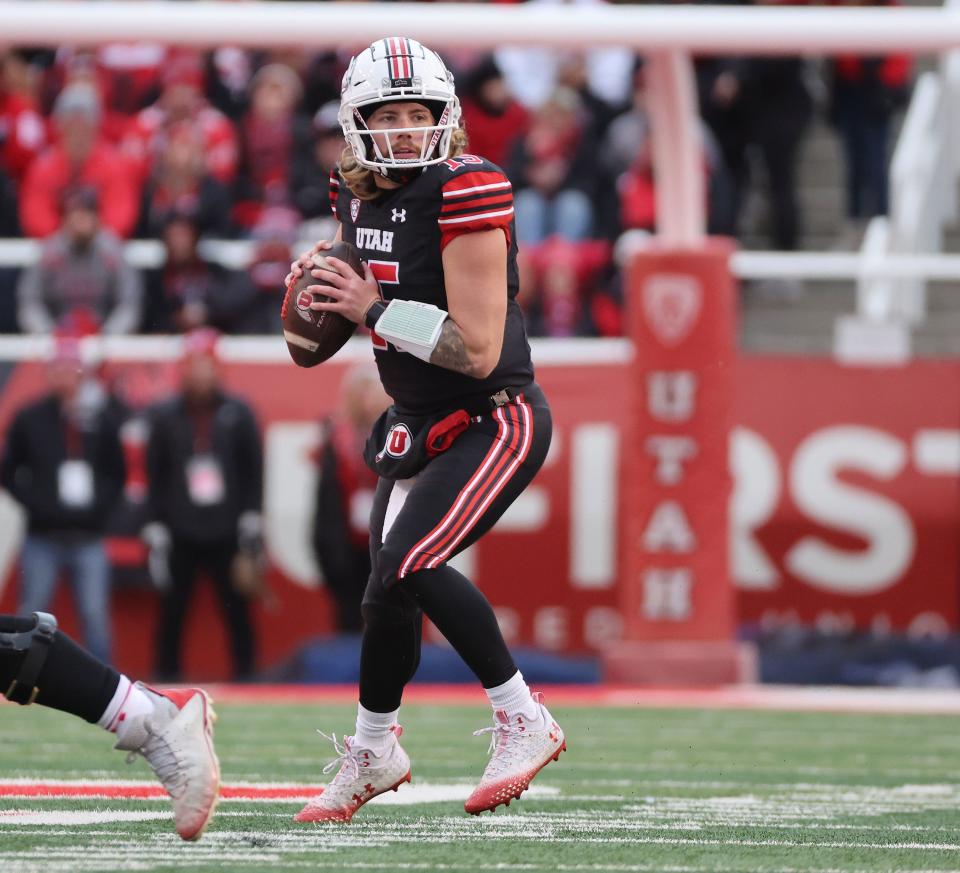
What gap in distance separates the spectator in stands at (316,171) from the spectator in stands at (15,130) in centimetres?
151

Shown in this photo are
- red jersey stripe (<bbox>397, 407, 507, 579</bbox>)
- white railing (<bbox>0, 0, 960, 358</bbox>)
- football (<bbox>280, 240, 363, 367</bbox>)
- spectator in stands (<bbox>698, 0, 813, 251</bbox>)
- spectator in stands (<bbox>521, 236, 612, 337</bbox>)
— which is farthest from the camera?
spectator in stands (<bbox>698, 0, 813, 251</bbox>)

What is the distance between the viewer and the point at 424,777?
5.57 meters

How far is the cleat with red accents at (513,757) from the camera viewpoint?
175 inches

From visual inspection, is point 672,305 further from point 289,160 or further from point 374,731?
point 374,731

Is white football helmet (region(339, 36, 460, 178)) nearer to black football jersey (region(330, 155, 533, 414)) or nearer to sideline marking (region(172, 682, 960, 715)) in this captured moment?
black football jersey (region(330, 155, 533, 414))

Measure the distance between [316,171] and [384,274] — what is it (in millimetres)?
6761

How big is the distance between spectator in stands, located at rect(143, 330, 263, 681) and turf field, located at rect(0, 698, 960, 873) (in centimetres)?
207

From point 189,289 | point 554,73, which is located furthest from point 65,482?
point 554,73

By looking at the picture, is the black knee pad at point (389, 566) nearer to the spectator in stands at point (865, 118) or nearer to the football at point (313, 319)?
the football at point (313, 319)

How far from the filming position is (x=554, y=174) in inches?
427

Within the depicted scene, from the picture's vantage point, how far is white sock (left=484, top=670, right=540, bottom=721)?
177 inches

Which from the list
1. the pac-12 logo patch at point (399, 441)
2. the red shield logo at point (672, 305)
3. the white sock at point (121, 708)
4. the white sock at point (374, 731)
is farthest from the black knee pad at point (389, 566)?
the red shield logo at point (672, 305)

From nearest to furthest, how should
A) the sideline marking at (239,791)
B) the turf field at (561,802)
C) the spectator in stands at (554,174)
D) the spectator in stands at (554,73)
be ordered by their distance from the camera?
1. the turf field at (561,802)
2. the sideline marking at (239,791)
3. the spectator in stands at (554,174)
4. the spectator in stands at (554,73)

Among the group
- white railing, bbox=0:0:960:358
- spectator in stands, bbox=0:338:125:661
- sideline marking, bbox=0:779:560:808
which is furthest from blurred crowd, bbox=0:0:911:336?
sideline marking, bbox=0:779:560:808
